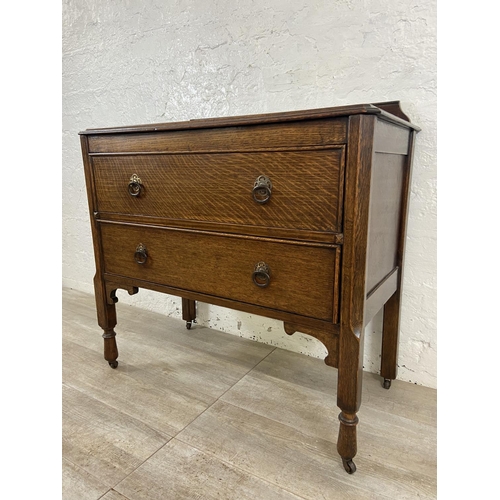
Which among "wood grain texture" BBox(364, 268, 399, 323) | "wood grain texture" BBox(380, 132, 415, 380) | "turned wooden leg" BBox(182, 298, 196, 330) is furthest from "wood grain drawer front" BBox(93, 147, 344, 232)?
"turned wooden leg" BBox(182, 298, 196, 330)

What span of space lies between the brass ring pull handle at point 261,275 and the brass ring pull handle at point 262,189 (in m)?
0.18

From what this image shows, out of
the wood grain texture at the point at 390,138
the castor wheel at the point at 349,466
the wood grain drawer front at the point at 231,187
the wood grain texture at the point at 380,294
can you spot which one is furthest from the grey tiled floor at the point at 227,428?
the wood grain texture at the point at 390,138

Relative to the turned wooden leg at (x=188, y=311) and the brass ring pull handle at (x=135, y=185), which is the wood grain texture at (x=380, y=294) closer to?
the brass ring pull handle at (x=135, y=185)

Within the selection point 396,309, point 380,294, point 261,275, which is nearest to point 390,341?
point 396,309

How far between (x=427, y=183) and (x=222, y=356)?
3.57 ft

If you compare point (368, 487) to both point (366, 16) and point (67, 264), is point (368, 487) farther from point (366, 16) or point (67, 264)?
point (67, 264)

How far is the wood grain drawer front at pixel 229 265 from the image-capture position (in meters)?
1.04

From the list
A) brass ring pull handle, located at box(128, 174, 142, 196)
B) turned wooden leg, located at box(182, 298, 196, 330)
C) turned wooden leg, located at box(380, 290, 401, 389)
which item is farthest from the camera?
turned wooden leg, located at box(182, 298, 196, 330)

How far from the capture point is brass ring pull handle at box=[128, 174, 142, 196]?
1.33 meters

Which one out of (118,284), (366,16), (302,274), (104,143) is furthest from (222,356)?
(366,16)

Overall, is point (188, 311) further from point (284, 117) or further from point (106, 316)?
point (284, 117)

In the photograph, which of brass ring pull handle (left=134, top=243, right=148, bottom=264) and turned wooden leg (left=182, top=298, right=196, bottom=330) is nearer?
brass ring pull handle (left=134, top=243, right=148, bottom=264)

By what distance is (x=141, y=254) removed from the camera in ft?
4.58

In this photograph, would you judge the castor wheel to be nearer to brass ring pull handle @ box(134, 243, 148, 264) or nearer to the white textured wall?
the white textured wall
